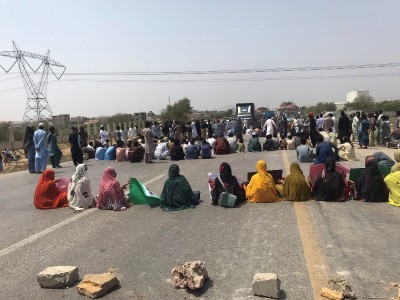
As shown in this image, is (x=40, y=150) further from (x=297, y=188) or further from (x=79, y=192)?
(x=297, y=188)

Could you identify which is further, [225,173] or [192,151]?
[192,151]

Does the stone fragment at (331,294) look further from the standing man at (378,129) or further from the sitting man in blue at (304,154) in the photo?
the standing man at (378,129)

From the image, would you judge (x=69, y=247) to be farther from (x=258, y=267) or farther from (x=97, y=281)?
(x=258, y=267)

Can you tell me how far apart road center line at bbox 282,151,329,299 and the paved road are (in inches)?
0.5

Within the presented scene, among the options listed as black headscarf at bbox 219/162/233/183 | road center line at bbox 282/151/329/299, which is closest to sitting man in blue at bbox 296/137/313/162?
black headscarf at bbox 219/162/233/183

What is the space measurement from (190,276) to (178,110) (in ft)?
242

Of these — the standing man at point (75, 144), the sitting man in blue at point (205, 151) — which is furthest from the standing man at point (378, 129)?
the standing man at point (75, 144)

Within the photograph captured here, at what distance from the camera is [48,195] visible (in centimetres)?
848

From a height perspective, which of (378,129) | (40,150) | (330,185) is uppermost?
(378,129)

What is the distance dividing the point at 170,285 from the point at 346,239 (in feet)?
8.17

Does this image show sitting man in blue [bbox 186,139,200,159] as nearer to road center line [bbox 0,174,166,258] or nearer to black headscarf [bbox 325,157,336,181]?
road center line [bbox 0,174,166,258]

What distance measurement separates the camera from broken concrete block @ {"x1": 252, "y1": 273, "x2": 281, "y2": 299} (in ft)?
12.2

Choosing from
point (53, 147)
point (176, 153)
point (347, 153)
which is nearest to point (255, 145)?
point (176, 153)

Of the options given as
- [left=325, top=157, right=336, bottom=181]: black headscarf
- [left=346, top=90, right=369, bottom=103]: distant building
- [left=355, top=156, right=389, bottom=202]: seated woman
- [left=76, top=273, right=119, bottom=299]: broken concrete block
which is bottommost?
[left=76, top=273, right=119, bottom=299]: broken concrete block
